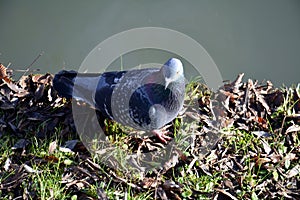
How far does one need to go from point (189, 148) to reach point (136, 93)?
46 cm

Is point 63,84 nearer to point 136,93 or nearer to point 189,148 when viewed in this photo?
point 136,93

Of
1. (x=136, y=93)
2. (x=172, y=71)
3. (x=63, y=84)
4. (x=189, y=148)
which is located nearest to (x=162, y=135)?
(x=189, y=148)

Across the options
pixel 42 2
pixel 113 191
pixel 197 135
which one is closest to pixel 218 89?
pixel 197 135

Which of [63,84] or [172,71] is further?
[63,84]

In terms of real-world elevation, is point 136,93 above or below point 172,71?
below

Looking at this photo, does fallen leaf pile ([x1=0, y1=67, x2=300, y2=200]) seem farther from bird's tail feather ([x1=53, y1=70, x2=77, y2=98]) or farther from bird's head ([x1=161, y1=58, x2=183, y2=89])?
bird's head ([x1=161, y1=58, x2=183, y2=89])

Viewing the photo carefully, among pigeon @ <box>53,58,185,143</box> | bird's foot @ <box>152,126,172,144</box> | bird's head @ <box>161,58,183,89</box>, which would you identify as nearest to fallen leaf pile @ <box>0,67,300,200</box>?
bird's foot @ <box>152,126,172,144</box>

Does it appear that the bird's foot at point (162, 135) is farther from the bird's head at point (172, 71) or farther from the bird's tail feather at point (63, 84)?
the bird's tail feather at point (63, 84)

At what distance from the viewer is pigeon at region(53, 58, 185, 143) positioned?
283cm

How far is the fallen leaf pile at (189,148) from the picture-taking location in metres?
2.60

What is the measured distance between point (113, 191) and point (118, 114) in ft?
1.68

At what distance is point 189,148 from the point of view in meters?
2.84

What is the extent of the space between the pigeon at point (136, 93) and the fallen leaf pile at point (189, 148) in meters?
0.14

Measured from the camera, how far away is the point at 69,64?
4.58m
